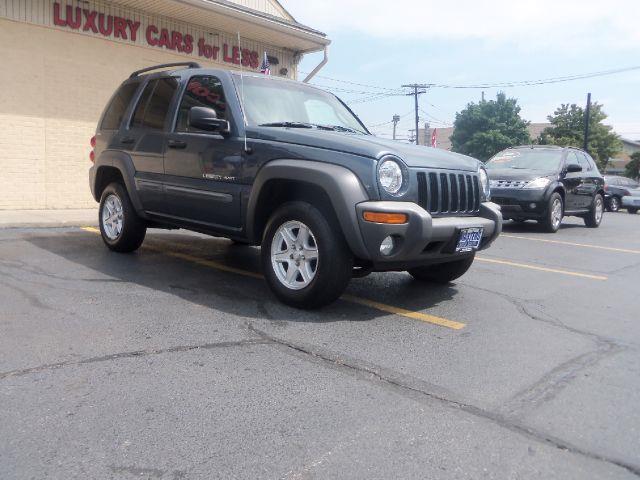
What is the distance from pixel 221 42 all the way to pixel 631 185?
62.8ft

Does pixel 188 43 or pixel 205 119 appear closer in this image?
pixel 205 119

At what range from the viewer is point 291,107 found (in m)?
5.47

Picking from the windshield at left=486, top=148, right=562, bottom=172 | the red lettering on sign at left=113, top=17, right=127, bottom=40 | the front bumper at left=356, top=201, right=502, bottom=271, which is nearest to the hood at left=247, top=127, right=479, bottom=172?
the front bumper at left=356, top=201, right=502, bottom=271

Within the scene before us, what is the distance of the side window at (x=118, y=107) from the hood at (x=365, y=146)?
2236 millimetres

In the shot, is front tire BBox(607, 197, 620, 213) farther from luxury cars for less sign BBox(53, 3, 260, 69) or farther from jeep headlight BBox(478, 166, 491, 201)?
jeep headlight BBox(478, 166, 491, 201)

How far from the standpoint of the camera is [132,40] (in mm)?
12180

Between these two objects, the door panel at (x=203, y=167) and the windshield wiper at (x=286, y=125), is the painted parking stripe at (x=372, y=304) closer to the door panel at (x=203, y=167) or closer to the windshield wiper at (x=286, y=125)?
the door panel at (x=203, y=167)

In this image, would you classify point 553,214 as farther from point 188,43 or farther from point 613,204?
point 613,204

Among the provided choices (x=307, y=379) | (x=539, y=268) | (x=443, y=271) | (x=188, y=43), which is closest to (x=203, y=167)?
(x=443, y=271)

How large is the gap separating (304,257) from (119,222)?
113 inches

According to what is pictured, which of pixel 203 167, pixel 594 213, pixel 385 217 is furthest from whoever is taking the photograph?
pixel 594 213

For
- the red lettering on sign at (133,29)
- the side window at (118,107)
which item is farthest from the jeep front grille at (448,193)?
the red lettering on sign at (133,29)

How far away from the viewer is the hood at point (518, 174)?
10.9m

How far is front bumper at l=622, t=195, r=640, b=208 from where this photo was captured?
2352 cm
